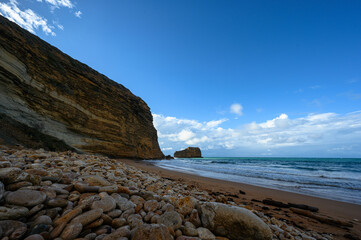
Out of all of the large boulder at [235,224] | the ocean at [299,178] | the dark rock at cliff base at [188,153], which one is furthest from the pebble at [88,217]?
the dark rock at cliff base at [188,153]

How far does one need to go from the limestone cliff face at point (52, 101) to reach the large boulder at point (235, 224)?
365 inches

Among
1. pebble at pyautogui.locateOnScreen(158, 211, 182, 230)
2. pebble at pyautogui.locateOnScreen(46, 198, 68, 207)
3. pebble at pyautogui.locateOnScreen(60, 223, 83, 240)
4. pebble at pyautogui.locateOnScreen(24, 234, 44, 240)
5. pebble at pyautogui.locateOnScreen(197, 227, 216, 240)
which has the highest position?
pebble at pyautogui.locateOnScreen(46, 198, 68, 207)

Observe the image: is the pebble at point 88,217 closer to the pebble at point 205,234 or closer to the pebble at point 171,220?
the pebble at point 171,220

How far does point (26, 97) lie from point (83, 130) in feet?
15.3

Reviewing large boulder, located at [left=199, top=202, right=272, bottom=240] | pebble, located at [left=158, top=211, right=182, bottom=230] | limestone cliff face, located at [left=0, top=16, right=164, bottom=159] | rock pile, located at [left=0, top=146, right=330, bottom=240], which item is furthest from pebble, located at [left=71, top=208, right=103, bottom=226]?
limestone cliff face, located at [left=0, top=16, right=164, bottom=159]

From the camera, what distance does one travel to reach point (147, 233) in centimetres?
154

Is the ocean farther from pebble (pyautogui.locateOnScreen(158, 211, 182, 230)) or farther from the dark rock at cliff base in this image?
the dark rock at cliff base

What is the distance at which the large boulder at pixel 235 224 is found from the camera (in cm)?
212

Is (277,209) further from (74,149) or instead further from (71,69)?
(71,69)

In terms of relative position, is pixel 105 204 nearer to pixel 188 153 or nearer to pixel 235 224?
pixel 235 224

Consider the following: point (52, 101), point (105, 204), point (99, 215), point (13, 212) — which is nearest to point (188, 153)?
point (52, 101)

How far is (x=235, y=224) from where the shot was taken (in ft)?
7.07

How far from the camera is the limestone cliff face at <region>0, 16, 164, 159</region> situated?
26.5ft

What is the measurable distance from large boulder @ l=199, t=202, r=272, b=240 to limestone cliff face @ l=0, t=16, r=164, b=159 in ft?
30.5
